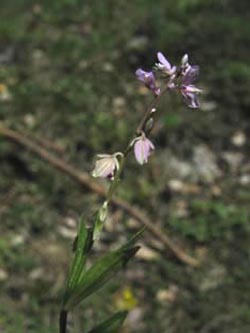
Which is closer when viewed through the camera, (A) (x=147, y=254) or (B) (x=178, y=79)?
(B) (x=178, y=79)

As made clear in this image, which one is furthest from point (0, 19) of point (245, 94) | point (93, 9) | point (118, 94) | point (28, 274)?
point (28, 274)

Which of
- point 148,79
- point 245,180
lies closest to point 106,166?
point 148,79

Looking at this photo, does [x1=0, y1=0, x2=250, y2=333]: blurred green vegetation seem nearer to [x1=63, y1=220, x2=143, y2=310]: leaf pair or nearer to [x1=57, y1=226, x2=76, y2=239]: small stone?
[x1=57, y1=226, x2=76, y2=239]: small stone

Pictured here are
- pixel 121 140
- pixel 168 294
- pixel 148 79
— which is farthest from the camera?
pixel 121 140

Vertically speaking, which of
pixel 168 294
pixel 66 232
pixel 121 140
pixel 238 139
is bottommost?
pixel 168 294

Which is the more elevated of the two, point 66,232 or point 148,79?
point 66,232

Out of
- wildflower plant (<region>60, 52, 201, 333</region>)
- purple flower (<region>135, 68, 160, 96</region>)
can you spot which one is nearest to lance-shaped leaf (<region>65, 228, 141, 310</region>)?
wildflower plant (<region>60, 52, 201, 333</region>)

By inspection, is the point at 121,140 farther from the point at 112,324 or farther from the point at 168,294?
the point at 112,324

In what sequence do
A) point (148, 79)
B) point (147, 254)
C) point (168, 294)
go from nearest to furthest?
point (148, 79)
point (168, 294)
point (147, 254)
